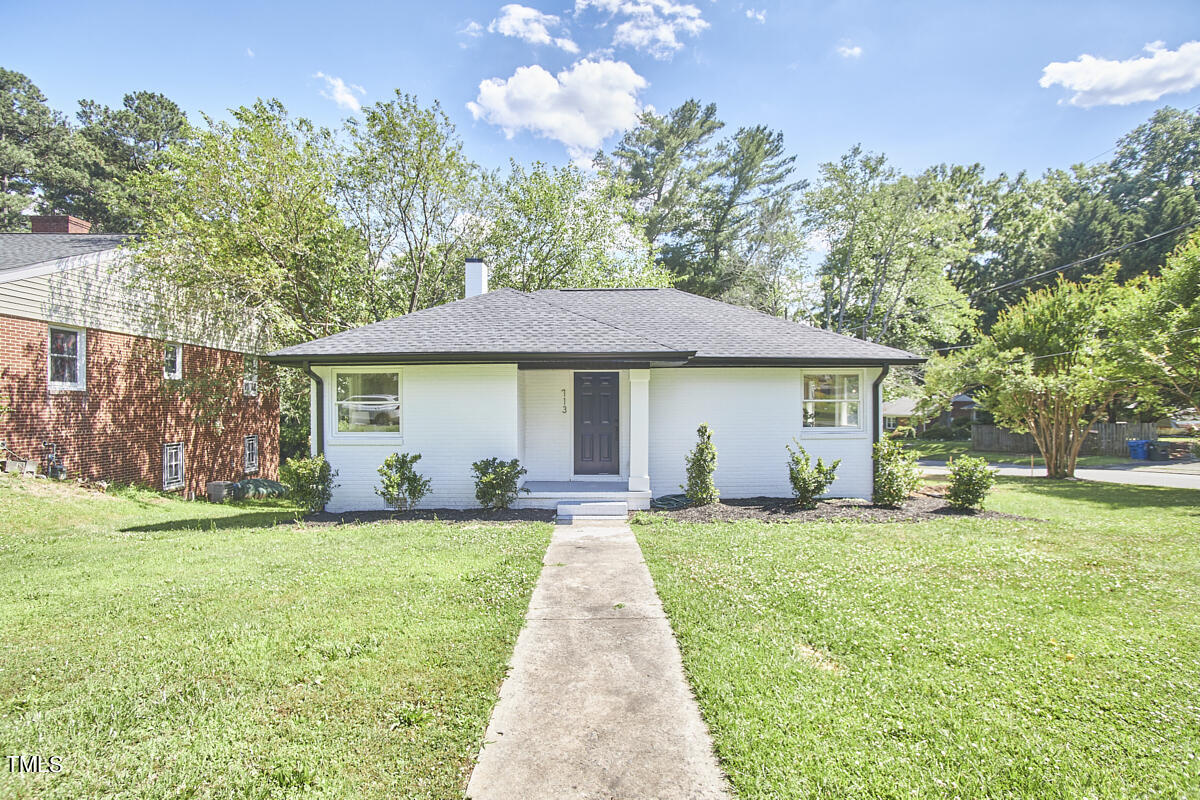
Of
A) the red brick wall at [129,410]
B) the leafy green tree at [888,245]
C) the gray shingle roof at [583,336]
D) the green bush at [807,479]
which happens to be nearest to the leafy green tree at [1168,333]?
the gray shingle roof at [583,336]

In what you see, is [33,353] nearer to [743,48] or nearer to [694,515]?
[694,515]

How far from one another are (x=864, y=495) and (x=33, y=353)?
1722cm

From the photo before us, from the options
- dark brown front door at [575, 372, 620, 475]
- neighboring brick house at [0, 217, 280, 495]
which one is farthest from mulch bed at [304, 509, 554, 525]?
neighboring brick house at [0, 217, 280, 495]

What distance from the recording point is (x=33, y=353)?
11.1 m

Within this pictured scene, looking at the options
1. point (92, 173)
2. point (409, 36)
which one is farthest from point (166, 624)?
point (92, 173)

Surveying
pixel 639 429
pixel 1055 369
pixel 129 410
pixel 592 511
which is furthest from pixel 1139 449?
pixel 129 410

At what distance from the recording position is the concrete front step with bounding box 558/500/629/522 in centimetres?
896

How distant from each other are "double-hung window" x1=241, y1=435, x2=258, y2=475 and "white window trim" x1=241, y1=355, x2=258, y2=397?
4.92 feet

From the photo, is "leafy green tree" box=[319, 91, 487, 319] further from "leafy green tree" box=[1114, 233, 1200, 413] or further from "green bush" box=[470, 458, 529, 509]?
"leafy green tree" box=[1114, 233, 1200, 413]

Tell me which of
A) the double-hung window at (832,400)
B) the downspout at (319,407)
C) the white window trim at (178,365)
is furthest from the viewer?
the white window trim at (178,365)

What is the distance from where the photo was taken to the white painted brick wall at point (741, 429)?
1031 cm

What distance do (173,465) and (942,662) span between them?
17854 mm

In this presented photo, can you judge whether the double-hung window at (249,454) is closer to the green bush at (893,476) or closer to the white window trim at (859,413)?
the white window trim at (859,413)

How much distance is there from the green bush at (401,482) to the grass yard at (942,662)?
4.51 metres
